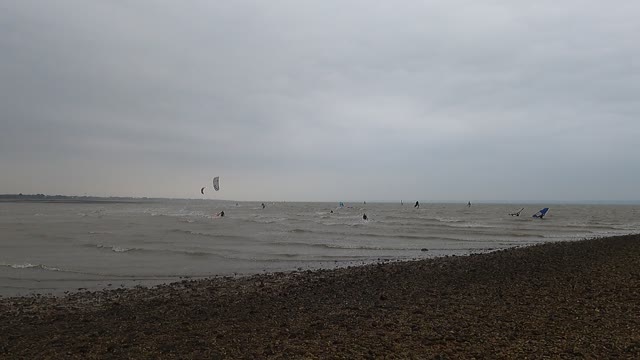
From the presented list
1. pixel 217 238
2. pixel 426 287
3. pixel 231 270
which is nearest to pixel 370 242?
pixel 217 238

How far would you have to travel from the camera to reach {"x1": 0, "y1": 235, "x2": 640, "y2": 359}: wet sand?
6.87 meters

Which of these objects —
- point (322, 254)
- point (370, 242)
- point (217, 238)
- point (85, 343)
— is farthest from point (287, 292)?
point (217, 238)

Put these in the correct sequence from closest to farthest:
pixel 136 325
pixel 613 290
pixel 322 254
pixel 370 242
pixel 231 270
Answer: pixel 136 325 → pixel 613 290 → pixel 231 270 → pixel 322 254 → pixel 370 242

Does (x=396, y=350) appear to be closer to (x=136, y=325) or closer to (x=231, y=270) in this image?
(x=136, y=325)

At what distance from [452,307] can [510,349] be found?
2.96 m

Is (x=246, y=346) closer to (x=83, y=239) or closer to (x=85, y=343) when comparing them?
(x=85, y=343)

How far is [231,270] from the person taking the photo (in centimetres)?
1780

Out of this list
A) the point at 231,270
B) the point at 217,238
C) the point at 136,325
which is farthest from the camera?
the point at 217,238

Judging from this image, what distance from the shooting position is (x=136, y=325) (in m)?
8.91

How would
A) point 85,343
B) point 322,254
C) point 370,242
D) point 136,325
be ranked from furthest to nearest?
point 370,242
point 322,254
point 136,325
point 85,343

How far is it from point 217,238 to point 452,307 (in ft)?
78.8

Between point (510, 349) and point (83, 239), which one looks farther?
point (83, 239)

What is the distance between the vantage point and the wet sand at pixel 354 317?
22.5 ft

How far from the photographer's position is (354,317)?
9016mm
